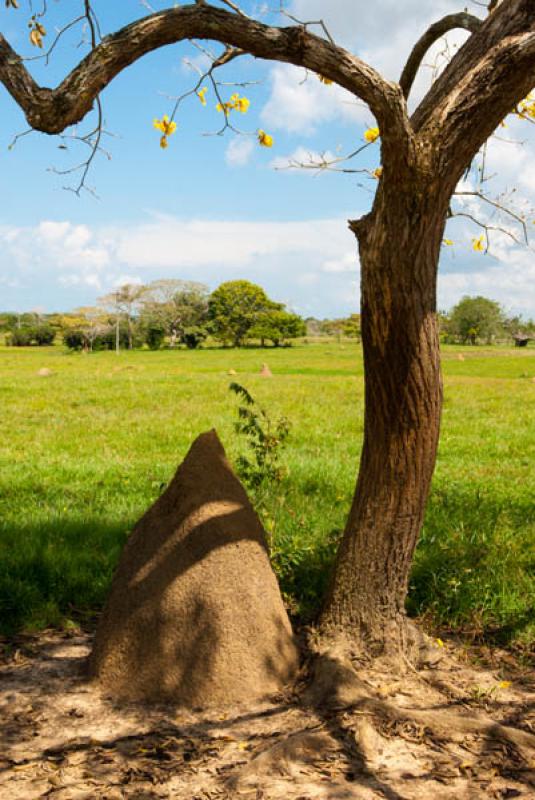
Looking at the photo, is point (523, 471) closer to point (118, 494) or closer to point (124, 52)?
point (118, 494)

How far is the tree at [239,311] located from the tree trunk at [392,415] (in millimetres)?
75180

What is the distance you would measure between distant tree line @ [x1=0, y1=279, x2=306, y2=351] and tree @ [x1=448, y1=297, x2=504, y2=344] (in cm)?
2519

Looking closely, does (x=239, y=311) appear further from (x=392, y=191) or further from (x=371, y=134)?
(x=392, y=191)

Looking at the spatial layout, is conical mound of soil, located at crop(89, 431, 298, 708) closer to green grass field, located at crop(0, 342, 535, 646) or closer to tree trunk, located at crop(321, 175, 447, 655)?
tree trunk, located at crop(321, 175, 447, 655)

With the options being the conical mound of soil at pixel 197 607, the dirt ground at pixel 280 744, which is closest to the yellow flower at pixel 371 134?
the conical mound of soil at pixel 197 607

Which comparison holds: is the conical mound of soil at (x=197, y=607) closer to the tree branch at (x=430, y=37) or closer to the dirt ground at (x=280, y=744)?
the dirt ground at (x=280, y=744)

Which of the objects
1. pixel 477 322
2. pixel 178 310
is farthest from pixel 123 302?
pixel 477 322

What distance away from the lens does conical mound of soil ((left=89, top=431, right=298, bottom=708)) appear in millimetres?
4379

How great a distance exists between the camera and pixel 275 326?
80.0 metres

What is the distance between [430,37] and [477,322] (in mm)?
94435

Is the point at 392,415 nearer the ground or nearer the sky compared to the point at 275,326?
nearer the ground

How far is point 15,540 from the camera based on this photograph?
275 inches

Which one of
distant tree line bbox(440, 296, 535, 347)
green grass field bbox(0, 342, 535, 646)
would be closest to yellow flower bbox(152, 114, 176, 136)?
green grass field bbox(0, 342, 535, 646)

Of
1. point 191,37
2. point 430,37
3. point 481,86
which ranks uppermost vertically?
point 430,37
